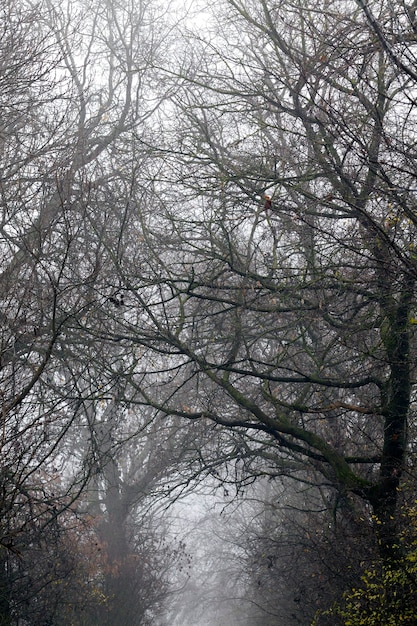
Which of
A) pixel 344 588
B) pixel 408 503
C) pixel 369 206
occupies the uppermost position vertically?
pixel 369 206

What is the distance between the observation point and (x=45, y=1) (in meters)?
14.5

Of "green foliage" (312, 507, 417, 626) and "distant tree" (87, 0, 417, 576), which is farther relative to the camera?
"distant tree" (87, 0, 417, 576)

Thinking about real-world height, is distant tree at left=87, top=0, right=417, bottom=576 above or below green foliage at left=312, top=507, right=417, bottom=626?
above

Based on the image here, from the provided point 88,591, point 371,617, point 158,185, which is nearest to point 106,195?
point 158,185

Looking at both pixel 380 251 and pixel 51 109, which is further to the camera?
pixel 51 109

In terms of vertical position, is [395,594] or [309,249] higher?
[309,249]

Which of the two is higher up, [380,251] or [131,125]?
[131,125]

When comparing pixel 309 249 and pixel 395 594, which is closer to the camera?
pixel 395 594

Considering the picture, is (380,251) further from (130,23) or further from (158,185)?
(130,23)

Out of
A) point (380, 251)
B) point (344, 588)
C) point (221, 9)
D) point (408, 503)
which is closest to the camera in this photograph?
point (380, 251)

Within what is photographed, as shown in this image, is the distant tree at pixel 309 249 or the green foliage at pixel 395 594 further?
the distant tree at pixel 309 249

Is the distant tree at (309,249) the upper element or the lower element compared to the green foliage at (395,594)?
upper

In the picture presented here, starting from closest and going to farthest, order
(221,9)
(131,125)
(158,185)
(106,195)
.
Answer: (221,9)
(106,195)
(158,185)
(131,125)

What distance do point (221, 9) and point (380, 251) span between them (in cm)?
502
